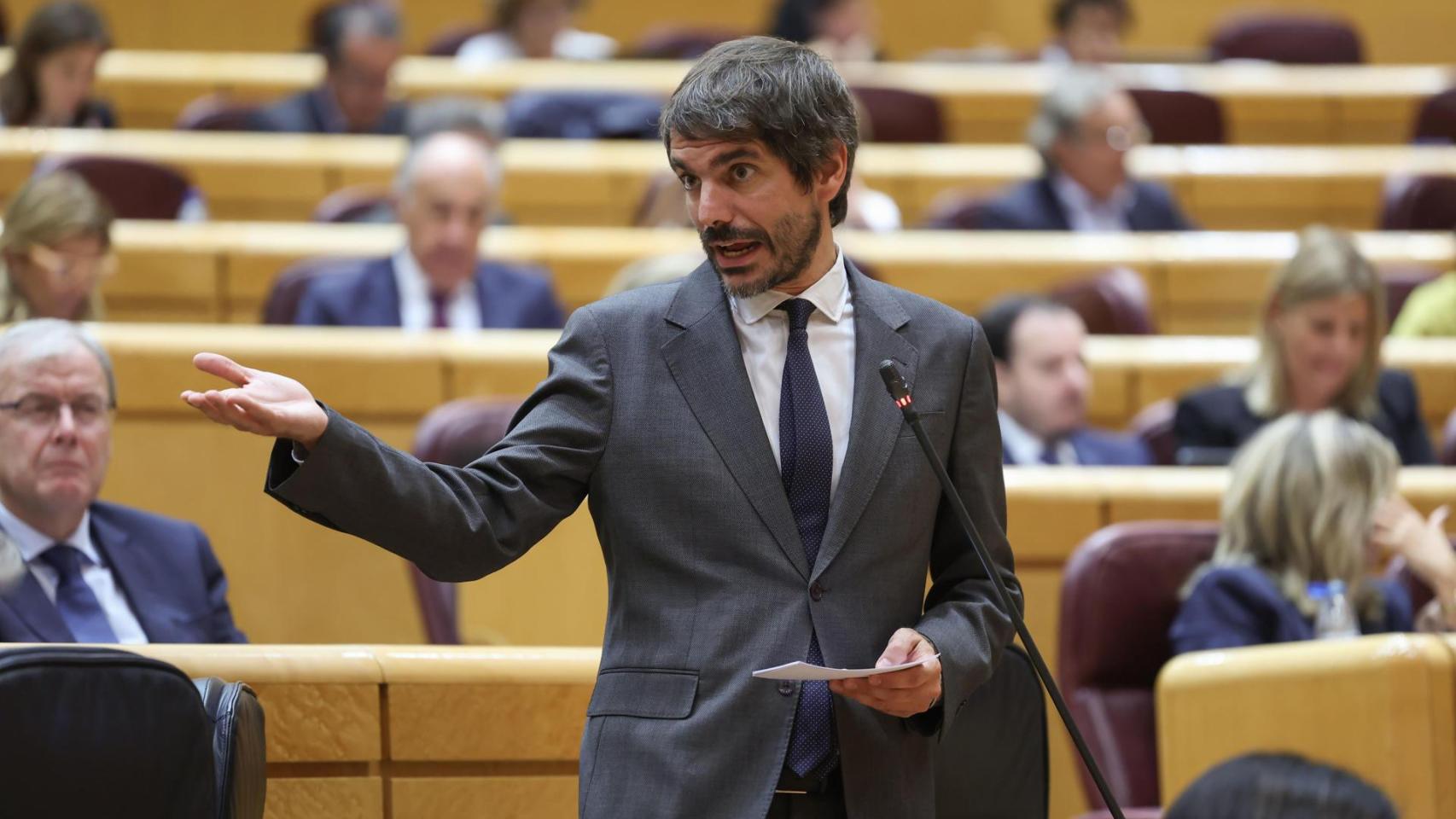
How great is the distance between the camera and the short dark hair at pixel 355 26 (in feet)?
13.3

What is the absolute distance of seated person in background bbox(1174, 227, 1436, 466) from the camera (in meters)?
2.77

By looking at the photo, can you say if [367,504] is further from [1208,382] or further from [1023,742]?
[1208,382]

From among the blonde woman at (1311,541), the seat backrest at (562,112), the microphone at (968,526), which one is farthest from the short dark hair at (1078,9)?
the microphone at (968,526)

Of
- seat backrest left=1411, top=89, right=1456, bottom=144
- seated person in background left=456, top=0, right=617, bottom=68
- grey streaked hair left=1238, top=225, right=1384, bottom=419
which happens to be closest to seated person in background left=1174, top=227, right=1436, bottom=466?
grey streaked hair left=1238, top=225, right=1384, bottom=419

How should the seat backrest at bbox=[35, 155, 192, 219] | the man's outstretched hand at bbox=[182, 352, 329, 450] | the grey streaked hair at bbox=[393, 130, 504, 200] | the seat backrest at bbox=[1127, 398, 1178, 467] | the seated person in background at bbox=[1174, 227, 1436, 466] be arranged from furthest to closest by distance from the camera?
the seat backrest at bbox=[35, 155, 192, 219] → the grey streaked hair at bbox=[393, 130, 504, 200] → the seat backrest at bbox=[1127, 398, 1178, 467] → the seated person in background at bbox=[1174, 227, 1436, 466] → the man's outstretched hand at bbox=[182, 352, 329, 450]

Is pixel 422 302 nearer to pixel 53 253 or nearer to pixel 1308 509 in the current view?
pixel 53 253

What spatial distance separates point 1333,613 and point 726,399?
3.53 feet

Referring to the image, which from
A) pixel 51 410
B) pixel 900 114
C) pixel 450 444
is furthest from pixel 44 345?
pixel 900 114

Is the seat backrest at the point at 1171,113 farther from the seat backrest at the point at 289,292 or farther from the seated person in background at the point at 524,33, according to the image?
the seat backrest at the point at 289,292

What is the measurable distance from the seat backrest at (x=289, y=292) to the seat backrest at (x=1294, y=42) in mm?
3118

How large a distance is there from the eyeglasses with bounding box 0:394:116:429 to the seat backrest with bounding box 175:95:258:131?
2.46 m

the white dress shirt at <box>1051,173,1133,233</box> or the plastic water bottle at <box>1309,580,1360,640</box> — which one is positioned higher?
the white dress shirt at <box>1051,173,1133,233</box>

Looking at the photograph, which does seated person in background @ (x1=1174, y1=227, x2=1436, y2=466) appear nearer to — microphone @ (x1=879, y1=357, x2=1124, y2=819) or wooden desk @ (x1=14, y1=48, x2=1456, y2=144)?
microphone @ (x1=879, y1=357, x2=1124, y2=819)

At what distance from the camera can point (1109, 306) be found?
3.41m
